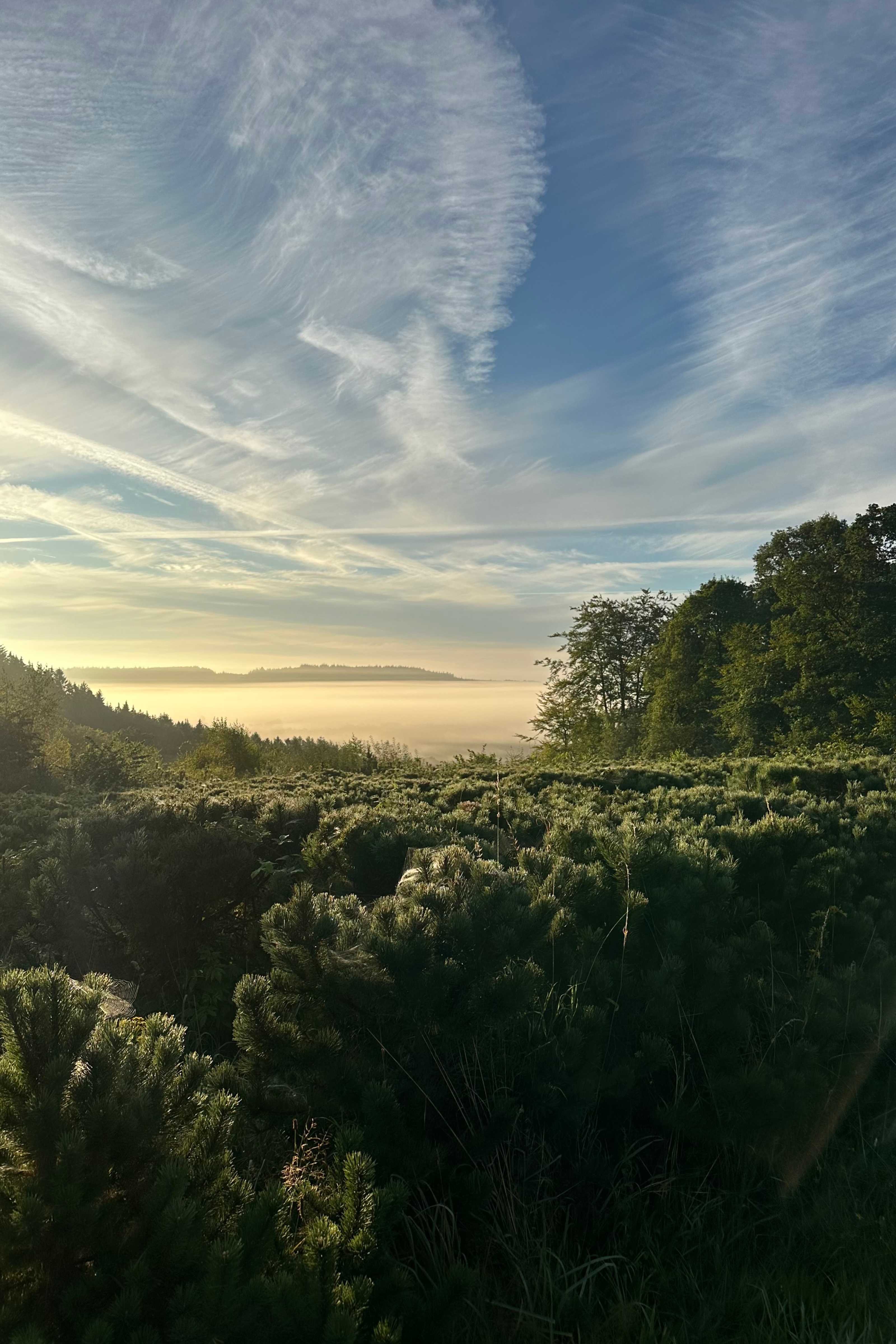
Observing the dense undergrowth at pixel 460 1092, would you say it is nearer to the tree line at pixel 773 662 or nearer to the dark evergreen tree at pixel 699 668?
the tree line at pixel 773 662

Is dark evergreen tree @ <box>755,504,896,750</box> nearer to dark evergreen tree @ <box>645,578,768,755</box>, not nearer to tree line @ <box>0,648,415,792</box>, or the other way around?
dark evergreen tree @ <box>645,578,768,755</box>

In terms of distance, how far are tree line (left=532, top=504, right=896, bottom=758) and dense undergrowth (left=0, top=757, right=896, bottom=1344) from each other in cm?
1744

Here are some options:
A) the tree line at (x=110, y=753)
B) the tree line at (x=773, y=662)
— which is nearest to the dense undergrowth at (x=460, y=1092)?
the tree line at (x=110, y=753)

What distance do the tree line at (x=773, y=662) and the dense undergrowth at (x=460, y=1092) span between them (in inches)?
687

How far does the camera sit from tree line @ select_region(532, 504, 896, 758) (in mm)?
25625

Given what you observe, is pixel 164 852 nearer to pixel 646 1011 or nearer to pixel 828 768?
pixel 646 1011

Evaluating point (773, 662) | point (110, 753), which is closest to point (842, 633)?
point (773, 662)

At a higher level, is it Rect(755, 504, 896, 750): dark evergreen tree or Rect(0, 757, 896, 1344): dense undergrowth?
Rect(755, 504, 896, 750): dark evergreen tree

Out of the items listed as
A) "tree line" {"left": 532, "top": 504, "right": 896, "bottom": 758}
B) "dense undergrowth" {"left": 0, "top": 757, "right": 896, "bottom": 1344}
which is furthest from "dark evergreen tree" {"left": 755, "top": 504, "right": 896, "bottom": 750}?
"dense undergrowth" {"left": 0, "top": 757, "right": 896, "bottom": 1344}

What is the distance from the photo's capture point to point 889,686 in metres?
25.1

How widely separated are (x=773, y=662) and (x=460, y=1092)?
89.9ft

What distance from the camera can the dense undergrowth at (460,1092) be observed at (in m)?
2.05

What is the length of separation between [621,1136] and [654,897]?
1.12 metres

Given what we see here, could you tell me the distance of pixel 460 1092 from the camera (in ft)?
10.5
